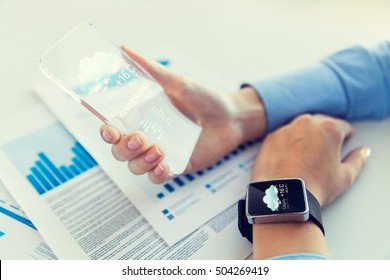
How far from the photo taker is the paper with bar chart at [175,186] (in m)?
0.53

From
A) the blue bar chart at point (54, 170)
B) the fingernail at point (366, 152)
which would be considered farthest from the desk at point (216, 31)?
the blue bar chart at point (54, 170)

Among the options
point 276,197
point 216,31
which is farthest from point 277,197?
point 216,31

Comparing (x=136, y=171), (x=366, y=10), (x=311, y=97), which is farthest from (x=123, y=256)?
(x=366, y=10)

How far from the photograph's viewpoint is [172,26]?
825 mm

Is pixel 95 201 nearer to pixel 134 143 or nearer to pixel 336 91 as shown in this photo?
pixel 134 143

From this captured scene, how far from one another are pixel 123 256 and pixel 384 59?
48 cm

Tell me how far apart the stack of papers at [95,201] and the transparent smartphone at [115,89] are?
0.04 meters

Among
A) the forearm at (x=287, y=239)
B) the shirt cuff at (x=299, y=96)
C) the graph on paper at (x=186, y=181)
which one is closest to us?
the forearm at (x=287, y=239)

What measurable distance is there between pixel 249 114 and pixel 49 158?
282 mm

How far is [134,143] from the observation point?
1.64ft

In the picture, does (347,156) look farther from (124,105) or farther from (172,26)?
(172,26)

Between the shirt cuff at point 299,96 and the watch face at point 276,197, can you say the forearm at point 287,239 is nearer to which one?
the watch face at point 276,197

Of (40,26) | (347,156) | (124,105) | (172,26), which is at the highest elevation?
(40,26)

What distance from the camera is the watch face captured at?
0.47 meters
